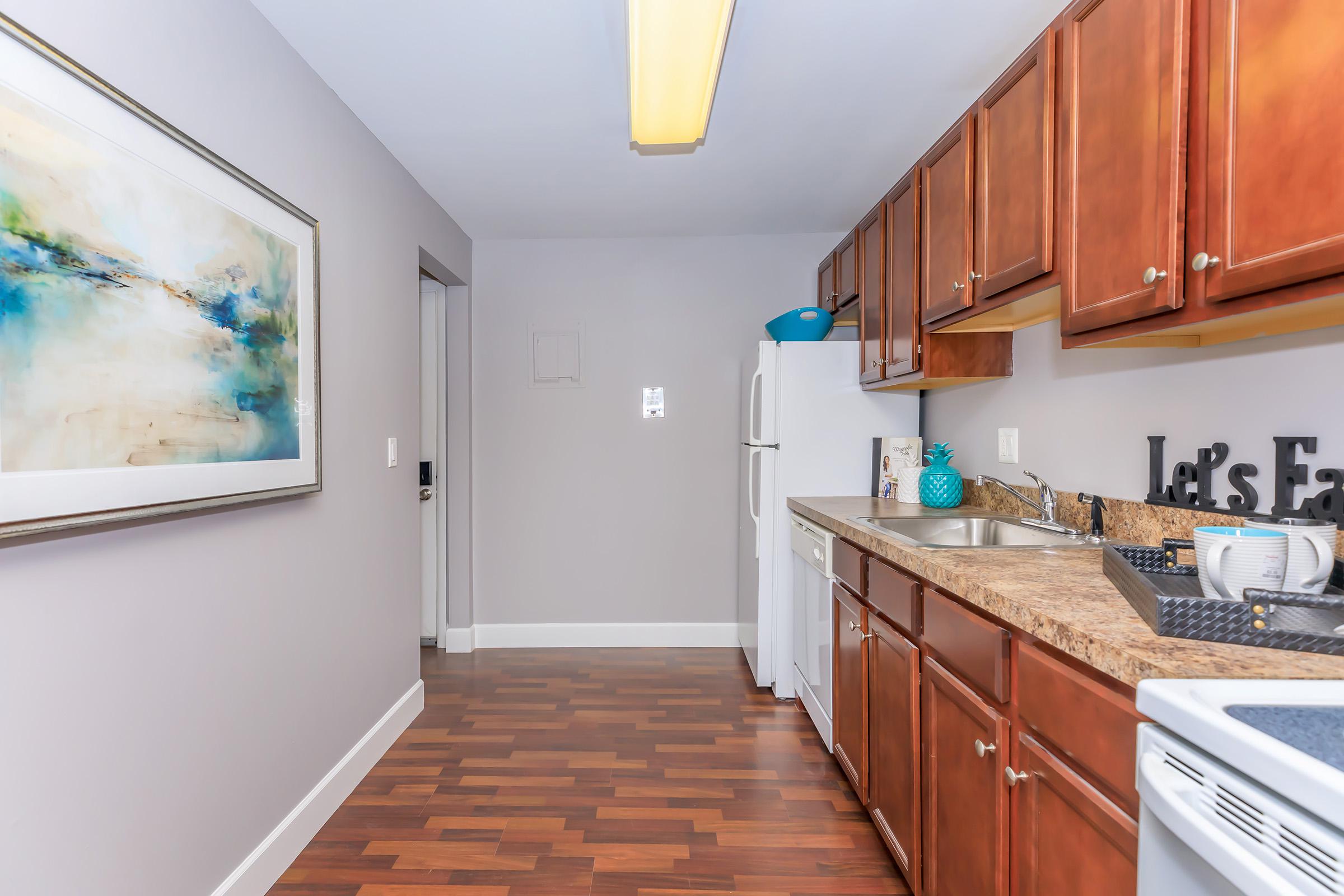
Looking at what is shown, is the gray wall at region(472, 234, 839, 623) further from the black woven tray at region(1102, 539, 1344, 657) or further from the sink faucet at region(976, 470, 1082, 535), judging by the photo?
the black woven tray at region(1102, 539, 1344, 657)

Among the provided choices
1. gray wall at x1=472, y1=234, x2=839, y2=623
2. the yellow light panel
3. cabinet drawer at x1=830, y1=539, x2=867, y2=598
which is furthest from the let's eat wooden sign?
gray wall at x1=472, y1=234, x2=839, y2=623

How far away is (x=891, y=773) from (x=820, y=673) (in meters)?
0.75

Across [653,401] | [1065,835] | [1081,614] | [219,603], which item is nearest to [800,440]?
[653,401]

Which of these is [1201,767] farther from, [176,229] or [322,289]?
[322,289]

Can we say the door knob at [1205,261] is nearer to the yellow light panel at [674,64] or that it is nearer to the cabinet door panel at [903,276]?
the yellow light panel at [674,64]

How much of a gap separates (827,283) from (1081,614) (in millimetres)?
2802

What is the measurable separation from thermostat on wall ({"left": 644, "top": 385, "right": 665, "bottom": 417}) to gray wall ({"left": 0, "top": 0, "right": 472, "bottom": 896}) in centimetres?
148

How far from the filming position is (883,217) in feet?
8.91

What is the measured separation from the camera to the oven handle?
1.88 feet

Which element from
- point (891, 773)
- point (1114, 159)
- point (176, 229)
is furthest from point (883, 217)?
point (176, 229)

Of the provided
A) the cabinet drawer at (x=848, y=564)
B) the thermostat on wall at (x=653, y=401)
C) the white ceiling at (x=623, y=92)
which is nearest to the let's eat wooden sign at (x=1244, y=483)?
the cabinet drawer at (x=848, y=564)

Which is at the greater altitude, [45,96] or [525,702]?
[45,96]

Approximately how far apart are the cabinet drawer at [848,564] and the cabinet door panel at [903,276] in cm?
76

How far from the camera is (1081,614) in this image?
3.48 feet
